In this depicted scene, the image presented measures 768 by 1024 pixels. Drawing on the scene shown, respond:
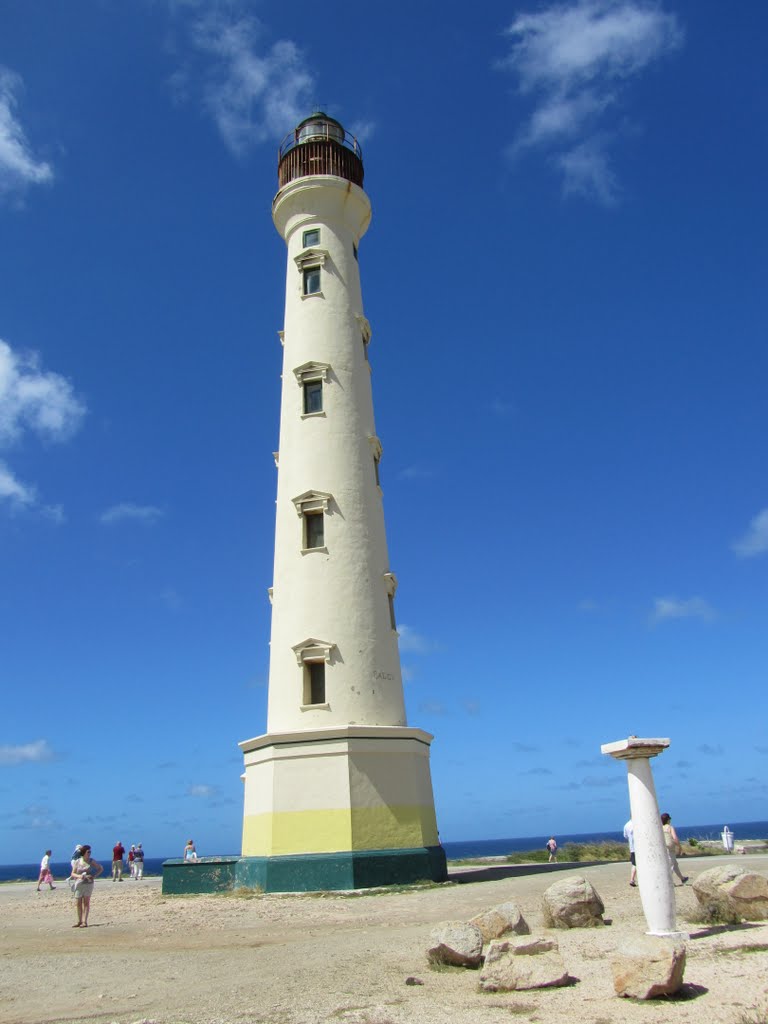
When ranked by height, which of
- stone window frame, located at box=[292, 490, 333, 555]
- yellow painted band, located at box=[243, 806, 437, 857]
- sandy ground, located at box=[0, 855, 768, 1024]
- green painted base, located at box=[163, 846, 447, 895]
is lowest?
sandy ground, located at box=[0, 855, 768, 1024]


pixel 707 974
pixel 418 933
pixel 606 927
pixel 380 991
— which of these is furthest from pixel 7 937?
pixel 707 974

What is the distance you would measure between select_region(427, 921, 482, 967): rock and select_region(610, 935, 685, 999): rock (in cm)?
213

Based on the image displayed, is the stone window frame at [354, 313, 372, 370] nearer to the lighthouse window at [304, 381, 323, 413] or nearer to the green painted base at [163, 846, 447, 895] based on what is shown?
the lighthouse window at [304, 381, 323, 413]

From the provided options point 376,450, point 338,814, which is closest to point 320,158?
point 376,450

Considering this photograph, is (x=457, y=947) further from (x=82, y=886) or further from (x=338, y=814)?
(x=338, y=814)

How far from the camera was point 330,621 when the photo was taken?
23.3 metres

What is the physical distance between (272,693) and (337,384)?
32.8 feet

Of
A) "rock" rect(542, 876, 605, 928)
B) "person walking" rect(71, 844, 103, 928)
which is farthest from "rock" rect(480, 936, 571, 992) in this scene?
"person walking" rect(71, 844, 103, 928)

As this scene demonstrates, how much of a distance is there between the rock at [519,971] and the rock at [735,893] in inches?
158

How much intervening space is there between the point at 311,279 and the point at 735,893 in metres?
22.7

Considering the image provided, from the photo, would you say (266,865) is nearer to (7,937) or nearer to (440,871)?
(440,871)

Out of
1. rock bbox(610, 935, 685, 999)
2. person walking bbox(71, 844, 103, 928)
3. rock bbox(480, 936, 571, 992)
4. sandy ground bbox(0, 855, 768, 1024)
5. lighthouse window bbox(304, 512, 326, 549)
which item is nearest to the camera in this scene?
rock bbox(610, 935, 685, 999)

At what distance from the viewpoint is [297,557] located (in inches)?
962

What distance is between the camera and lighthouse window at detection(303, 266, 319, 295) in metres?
28.1
